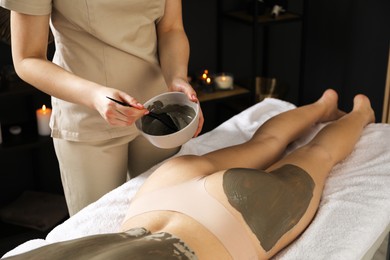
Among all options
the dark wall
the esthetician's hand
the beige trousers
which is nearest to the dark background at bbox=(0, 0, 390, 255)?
the dark wall

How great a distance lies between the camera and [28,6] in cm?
146

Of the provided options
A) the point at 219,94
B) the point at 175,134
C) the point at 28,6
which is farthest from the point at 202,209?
the point at 219,94

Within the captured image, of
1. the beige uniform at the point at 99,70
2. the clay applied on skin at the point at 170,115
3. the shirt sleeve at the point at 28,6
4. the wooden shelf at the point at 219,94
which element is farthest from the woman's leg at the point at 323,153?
the wooden shelf at the point at 219,94

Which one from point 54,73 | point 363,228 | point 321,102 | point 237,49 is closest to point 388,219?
point 363,228

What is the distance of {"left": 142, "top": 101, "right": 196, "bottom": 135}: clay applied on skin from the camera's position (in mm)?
1538

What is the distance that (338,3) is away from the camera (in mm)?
3326

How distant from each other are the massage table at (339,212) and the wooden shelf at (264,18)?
1.21 meters

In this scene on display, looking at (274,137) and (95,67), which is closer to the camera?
(95,67)

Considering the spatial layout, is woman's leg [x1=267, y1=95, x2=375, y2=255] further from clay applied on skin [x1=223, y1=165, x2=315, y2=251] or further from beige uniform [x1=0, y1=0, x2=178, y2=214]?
beige uniform [x1=0, y1=0, x2=178, y2=214]

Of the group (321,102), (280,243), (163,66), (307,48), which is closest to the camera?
(280,243)

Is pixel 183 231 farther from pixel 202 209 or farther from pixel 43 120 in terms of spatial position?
pixel 43 120

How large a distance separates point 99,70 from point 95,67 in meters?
0.01

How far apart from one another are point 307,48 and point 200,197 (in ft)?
7.66

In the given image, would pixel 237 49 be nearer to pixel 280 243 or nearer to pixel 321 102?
pixel 321 102
